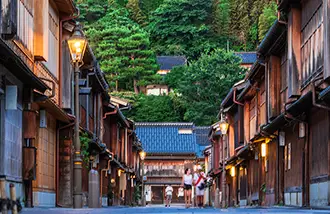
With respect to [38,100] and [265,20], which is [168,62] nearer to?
[265,20]

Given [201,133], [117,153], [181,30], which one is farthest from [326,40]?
[181,30]

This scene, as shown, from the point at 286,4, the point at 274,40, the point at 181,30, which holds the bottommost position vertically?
the point at 274,40

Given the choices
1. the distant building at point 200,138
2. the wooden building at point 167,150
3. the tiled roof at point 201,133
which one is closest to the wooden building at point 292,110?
the wooden building at point 167,150

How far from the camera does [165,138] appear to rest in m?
90.2

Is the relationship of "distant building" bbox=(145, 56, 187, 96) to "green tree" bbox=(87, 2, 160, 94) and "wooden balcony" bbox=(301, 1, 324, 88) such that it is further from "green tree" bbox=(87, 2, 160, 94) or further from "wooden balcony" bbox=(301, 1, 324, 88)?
"wooden balcony" bbox=(301, 1, 324, 88)

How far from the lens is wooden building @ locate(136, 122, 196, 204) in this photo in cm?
8919

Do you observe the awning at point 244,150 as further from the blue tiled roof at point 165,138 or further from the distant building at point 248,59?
the distant building at point 248,59

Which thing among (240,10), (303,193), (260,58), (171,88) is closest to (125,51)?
(171,88)

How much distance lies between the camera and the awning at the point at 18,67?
1609 centimetres

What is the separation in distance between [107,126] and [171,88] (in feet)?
189

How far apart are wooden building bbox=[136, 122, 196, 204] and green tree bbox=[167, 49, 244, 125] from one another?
10.5 feet

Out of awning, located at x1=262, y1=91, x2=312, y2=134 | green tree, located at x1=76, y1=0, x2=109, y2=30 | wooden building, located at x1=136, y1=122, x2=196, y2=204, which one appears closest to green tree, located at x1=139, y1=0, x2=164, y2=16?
green tree, located at x1=76, y1=0, x2=109, y2=30

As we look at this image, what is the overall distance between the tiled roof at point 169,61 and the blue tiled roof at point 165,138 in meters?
22.4

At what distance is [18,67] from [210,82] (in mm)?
68641
